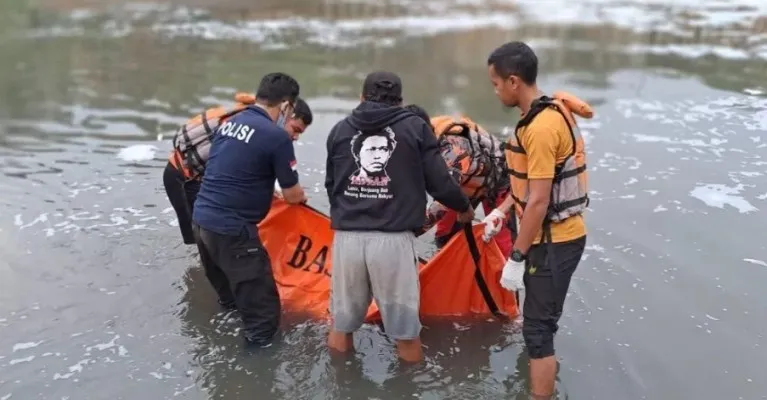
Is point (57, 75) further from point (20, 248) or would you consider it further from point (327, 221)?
point (327, 221)

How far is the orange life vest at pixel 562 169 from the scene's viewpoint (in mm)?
3893

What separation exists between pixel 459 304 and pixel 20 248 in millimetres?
3982

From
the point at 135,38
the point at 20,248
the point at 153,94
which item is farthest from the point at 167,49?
the point at 20,248

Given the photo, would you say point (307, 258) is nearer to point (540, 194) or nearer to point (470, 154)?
point (470, 154)

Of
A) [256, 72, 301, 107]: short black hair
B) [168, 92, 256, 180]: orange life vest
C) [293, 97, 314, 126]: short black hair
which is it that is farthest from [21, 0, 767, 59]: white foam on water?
[256, 72, 301, 107]: short black hair

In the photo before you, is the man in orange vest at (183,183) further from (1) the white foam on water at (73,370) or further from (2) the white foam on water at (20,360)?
(2) the white foam on water at (20,360)

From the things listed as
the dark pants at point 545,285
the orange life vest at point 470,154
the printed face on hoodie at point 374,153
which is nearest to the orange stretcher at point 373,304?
the orange life vest at point 470,154

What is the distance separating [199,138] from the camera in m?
5.34

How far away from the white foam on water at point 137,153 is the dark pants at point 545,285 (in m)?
5.98

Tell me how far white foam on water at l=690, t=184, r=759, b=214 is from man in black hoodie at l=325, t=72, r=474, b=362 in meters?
4.16

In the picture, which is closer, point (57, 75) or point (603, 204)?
point (603, 204)

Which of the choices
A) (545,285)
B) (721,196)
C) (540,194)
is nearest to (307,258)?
(545,285)

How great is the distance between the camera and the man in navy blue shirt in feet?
15.1

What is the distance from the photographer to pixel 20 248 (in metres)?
6.54
